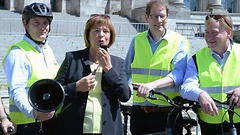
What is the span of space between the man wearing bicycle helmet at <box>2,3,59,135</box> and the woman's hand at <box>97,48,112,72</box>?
590 millimetres

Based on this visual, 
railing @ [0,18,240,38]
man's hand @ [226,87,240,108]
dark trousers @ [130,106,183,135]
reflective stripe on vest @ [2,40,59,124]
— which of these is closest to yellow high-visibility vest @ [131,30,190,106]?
dark trousers @ [130,106,183,135]

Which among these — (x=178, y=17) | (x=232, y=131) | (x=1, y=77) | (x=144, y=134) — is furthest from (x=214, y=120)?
(x=178, y=17)

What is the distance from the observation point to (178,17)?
29.9 metres

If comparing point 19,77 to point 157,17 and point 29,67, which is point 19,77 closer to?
point 29,67

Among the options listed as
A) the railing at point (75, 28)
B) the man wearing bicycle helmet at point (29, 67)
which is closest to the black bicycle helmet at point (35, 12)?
the man wearing bicycle helmet at point (29, 67)

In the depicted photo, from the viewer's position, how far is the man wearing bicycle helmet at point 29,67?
144 inches

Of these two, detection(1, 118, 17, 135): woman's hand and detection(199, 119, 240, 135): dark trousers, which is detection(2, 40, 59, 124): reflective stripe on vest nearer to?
detection(1, 118, 17, 135): woman's hand

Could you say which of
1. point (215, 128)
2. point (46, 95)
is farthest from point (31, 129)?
point (215, 128)

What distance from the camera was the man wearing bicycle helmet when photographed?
144 inches

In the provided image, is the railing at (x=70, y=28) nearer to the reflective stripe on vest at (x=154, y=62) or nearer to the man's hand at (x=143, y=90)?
the reflective stripe on vest at (x=154, y=62)

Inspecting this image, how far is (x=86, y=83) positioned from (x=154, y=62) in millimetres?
1238

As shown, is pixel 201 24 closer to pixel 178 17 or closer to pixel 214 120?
pixel 178 17

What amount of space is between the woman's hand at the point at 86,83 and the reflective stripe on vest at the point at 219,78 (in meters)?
1.12

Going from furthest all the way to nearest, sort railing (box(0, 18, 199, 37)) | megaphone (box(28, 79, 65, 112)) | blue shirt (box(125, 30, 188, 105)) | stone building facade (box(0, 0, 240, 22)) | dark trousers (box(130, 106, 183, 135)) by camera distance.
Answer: stone building facade (box(0, 0, 240, 22)) → railing (box(0, 18, 199, 37)) → dark trousers (box(130, 106, 183, 135)) → blue shirt (box(125, 30, 188, 105)) → megaphone (box(28, 79, 65, 112))
